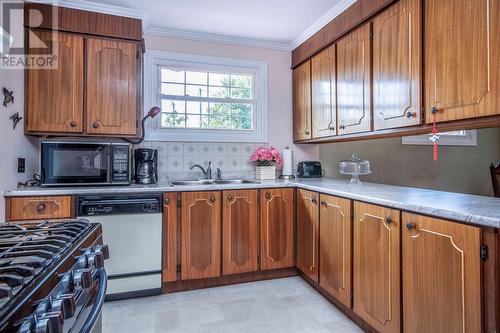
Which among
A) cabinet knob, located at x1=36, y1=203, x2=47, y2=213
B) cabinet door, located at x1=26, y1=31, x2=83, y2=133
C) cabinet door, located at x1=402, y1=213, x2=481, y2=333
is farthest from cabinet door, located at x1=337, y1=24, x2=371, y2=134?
cabinet knob, located at x1=36, y1=203, x2=47, y2=213

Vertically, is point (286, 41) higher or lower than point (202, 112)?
higher

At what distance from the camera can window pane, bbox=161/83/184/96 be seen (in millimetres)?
3092

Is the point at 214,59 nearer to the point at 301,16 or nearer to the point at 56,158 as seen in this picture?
the point at 301,16

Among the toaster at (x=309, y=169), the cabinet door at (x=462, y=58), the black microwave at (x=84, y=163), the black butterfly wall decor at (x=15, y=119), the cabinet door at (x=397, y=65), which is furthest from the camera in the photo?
the toaster at (x=309, y=169)

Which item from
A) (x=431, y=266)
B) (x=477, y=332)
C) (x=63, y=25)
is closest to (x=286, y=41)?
(x=63, y=25)

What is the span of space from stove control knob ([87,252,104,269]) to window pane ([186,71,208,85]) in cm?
251

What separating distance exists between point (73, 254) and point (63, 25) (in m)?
2.33

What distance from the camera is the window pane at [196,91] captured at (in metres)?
3.19

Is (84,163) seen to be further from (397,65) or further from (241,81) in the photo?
(397,65)

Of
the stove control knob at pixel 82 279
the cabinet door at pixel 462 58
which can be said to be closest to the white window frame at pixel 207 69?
the cabinet door at pixel 462 58

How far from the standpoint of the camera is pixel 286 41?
3.32 meters

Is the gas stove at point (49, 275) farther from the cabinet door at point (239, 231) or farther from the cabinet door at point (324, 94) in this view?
the cabinet door at point (324, 94)

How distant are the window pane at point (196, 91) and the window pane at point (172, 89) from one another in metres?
0.07

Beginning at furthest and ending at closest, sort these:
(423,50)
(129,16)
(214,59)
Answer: (214,59)
(129,16)
(423,50)
